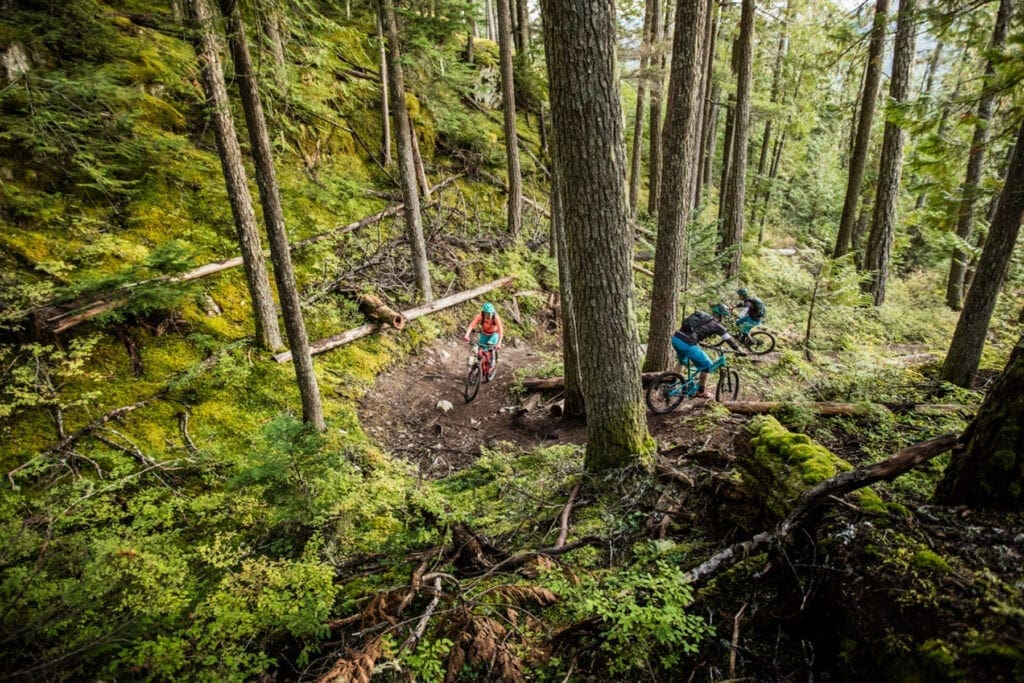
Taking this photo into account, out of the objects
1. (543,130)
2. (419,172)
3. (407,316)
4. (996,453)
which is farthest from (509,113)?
(996,453)

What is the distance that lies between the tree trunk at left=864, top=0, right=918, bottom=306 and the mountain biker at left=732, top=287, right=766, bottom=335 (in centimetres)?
478

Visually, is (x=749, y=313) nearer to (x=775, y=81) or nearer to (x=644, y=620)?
(x=644, y=620)

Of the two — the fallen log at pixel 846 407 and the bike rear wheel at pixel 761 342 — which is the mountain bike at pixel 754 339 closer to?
the bike rear wheel at pixel 761 342

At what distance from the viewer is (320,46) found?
20.9 feet

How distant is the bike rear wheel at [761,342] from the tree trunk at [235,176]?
451 inches

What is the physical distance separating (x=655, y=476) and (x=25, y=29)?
12849 mm

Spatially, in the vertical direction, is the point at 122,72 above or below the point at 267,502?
above

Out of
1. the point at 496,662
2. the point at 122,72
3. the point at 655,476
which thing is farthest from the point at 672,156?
the point at 122,72

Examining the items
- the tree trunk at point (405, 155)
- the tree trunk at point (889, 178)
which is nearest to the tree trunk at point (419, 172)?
the tree trunk at point (405, 155)

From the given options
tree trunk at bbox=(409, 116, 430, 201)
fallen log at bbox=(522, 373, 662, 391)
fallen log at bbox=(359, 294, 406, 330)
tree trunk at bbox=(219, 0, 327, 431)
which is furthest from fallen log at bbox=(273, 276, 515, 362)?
tree trunk at bbox=(409, 116, 430, 201)

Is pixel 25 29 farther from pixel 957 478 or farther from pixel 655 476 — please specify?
pixel 957 478

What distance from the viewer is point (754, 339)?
12.5 metres

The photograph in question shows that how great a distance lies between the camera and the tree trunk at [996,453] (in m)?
2.27

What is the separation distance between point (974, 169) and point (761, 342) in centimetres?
1037
